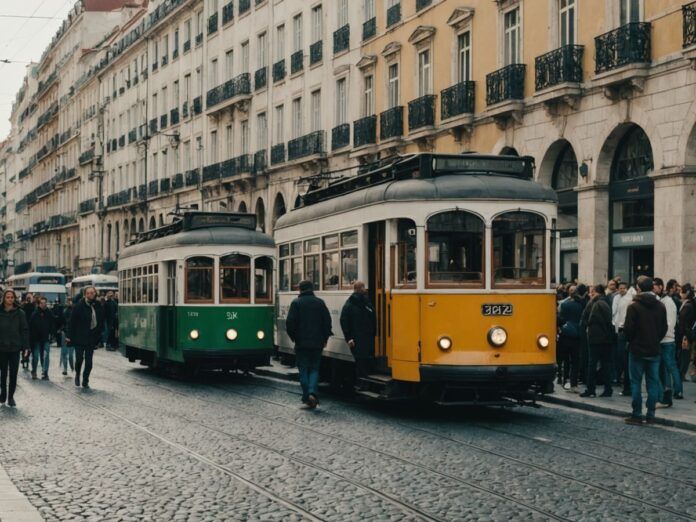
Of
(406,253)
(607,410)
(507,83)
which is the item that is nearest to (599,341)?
(607,410)

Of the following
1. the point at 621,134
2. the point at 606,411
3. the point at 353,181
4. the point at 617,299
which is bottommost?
the point at 606,411

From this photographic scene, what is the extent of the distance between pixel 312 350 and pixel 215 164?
1474 inches

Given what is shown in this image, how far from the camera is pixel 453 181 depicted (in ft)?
48.8

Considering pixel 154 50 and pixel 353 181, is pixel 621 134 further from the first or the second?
pixel 154 50

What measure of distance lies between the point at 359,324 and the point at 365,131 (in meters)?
22.9

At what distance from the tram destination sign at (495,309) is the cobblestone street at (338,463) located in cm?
129

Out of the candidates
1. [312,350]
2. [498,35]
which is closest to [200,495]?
[312,350]

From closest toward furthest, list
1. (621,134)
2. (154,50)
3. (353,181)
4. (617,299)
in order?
Result: (353,181) < (617,299) < (621,134) < (154,50)

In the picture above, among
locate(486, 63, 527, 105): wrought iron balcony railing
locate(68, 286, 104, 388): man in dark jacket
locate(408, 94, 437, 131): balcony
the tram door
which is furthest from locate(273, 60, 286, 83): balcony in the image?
the tram door

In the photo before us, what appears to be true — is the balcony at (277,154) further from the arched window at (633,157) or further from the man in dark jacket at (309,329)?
the man in dark jacket at (309,329)

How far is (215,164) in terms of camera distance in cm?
5316

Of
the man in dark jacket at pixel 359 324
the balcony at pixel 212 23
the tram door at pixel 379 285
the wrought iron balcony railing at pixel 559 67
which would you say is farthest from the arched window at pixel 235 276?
the balcony at pixel 212 23

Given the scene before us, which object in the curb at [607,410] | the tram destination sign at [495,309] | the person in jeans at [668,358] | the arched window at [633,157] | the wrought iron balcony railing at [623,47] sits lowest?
the curb at [607,410]

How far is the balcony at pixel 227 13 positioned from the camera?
172 feet
